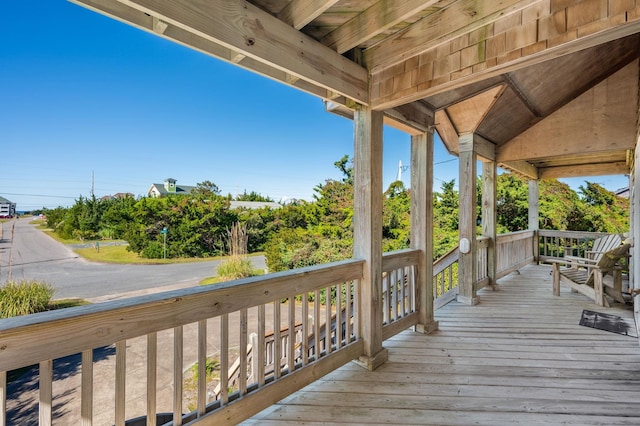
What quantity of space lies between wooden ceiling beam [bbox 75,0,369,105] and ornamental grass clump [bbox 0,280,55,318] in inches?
124

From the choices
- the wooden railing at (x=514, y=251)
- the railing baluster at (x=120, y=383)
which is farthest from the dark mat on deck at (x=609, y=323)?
the railing baluster at (x=120, y=383)

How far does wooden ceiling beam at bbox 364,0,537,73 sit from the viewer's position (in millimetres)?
1559

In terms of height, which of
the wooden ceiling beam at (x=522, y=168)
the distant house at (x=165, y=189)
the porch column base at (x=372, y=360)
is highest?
the wooden ceiling beam at (x=522, y=168)

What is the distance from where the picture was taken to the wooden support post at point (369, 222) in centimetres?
225

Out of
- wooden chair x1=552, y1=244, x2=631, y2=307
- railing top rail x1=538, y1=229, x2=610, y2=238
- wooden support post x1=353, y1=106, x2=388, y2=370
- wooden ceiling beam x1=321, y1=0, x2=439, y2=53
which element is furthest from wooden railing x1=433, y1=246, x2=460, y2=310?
railing top rail x1=538, y1=229, x2=610, y2=238

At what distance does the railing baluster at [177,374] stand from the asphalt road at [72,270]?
211cm

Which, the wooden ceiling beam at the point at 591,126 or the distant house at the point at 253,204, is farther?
the distant house at the point at 253,204

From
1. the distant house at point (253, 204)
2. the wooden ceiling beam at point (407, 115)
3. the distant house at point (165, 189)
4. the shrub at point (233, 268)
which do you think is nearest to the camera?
the wooden ceiling beam at point (407, 115)

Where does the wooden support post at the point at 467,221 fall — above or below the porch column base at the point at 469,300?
above

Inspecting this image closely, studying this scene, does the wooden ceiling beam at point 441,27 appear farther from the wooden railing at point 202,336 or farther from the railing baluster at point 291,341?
the railing baluster at point 291,341

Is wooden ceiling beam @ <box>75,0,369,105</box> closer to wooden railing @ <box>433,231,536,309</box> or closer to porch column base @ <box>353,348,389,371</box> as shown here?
porch column base @ <box>353,348,389,371</box>

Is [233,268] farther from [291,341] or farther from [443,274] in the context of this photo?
[443,274]

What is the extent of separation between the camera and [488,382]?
2.06 metres

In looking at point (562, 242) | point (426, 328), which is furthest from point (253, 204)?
point (562, 242)
